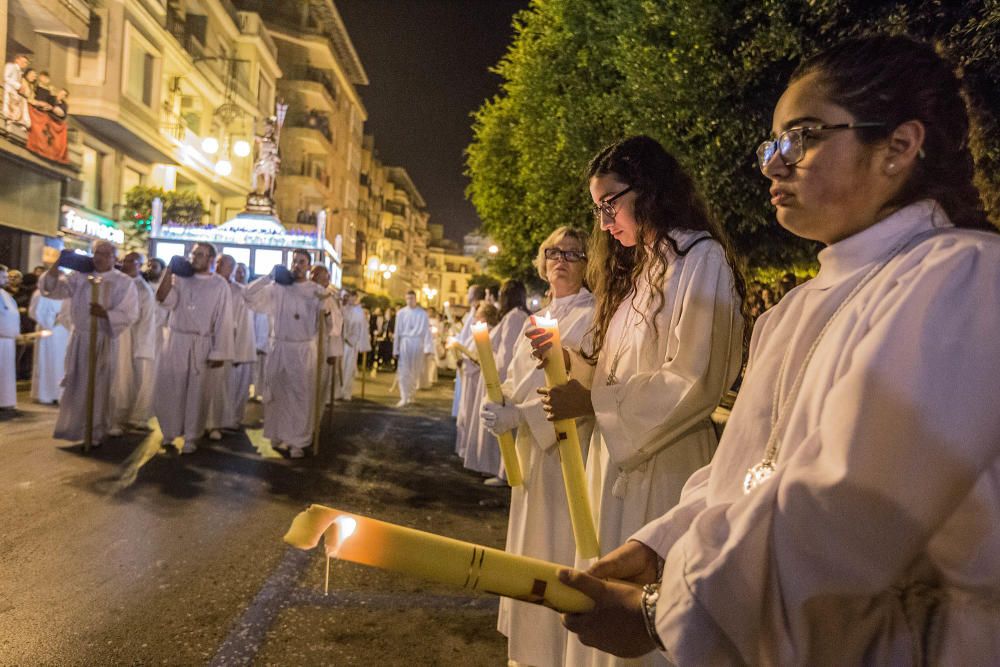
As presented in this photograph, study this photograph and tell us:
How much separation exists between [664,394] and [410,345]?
562 inches

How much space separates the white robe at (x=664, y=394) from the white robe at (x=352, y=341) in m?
13.9

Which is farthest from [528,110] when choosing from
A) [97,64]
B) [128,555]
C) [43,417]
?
[97,64]

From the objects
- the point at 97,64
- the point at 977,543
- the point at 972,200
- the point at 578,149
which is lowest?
the point at 977,543

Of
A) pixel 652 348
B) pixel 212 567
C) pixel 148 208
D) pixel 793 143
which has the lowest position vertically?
pixel 212 567

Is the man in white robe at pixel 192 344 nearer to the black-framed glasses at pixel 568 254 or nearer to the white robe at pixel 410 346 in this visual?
the white robe at pixel 410 346

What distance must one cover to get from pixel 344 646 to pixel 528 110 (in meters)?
11.7

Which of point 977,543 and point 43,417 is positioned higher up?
point 977,543

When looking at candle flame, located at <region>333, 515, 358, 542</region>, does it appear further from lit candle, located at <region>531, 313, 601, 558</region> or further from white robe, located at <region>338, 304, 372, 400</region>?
white robe, located at <region>338, 304, 372, 400</region>

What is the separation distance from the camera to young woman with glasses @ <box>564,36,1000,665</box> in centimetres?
100

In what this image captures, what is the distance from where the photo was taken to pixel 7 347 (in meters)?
11.0

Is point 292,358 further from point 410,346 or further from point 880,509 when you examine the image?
point 880,509

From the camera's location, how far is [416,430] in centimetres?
1178

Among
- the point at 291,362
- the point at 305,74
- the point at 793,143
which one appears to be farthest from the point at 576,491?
the point at 305,74

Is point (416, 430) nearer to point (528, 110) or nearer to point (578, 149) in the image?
point (578, 149)
